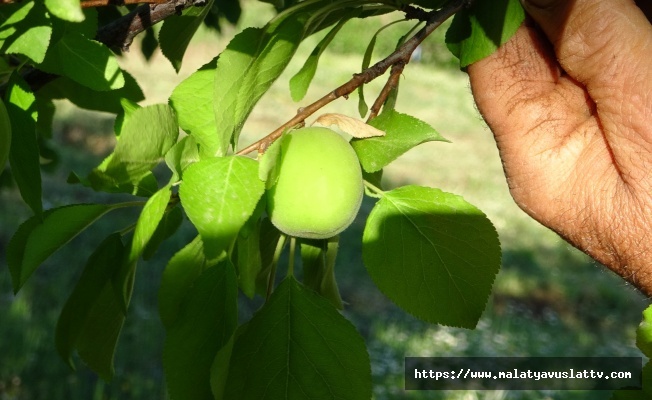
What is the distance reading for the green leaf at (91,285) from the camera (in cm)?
78

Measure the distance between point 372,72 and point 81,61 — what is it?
11.2 inches

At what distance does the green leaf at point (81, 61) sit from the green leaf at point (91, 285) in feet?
0.58

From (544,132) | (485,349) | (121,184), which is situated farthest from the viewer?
(485,349)

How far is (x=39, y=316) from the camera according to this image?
115 inches

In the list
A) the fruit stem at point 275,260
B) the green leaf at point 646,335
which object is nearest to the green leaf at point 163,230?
the fruit stem at point 275,260

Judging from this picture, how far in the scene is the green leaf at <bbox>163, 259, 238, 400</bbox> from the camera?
0.67m

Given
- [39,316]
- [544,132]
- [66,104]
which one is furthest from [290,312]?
Result: [66,104]

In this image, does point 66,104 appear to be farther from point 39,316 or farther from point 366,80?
point 366,80

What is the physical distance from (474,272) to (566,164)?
38cm

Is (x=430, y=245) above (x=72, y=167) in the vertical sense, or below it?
above

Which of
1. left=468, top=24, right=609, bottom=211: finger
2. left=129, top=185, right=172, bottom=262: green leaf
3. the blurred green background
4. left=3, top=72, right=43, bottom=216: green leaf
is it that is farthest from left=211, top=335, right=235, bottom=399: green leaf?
the blurred green background

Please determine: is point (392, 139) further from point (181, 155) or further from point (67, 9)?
point (67, 9)

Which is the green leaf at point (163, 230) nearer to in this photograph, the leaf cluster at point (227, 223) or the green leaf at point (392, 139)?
the leaf cluster at point (227, 223)

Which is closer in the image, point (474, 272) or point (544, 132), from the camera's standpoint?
point (474, 272)
